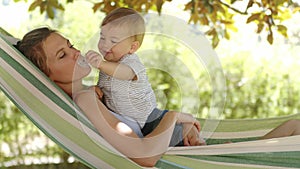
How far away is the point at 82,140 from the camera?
2.05 m

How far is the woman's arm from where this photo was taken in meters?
2.00


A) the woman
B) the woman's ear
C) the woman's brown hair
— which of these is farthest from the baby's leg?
the woman's brown hair

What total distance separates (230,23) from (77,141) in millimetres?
2275

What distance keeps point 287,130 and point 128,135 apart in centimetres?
79

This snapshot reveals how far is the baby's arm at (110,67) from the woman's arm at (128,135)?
8 centimetres

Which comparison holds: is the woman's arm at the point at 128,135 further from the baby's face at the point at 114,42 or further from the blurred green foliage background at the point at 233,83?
the blurred green foliage background at the point at 233,83

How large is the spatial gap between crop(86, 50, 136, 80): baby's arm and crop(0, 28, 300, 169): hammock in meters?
0.15

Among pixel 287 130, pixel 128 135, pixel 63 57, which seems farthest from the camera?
A: pixel 287 130

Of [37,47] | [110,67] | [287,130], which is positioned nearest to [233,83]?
[287,130]

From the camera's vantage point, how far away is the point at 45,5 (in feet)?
11.6

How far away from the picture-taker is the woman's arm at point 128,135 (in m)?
2.00

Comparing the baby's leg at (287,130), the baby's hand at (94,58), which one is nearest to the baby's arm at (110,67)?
the baby's hand at (94,58)

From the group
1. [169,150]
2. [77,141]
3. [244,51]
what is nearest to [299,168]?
[169,150]

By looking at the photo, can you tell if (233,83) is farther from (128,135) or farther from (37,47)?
(128,135)
